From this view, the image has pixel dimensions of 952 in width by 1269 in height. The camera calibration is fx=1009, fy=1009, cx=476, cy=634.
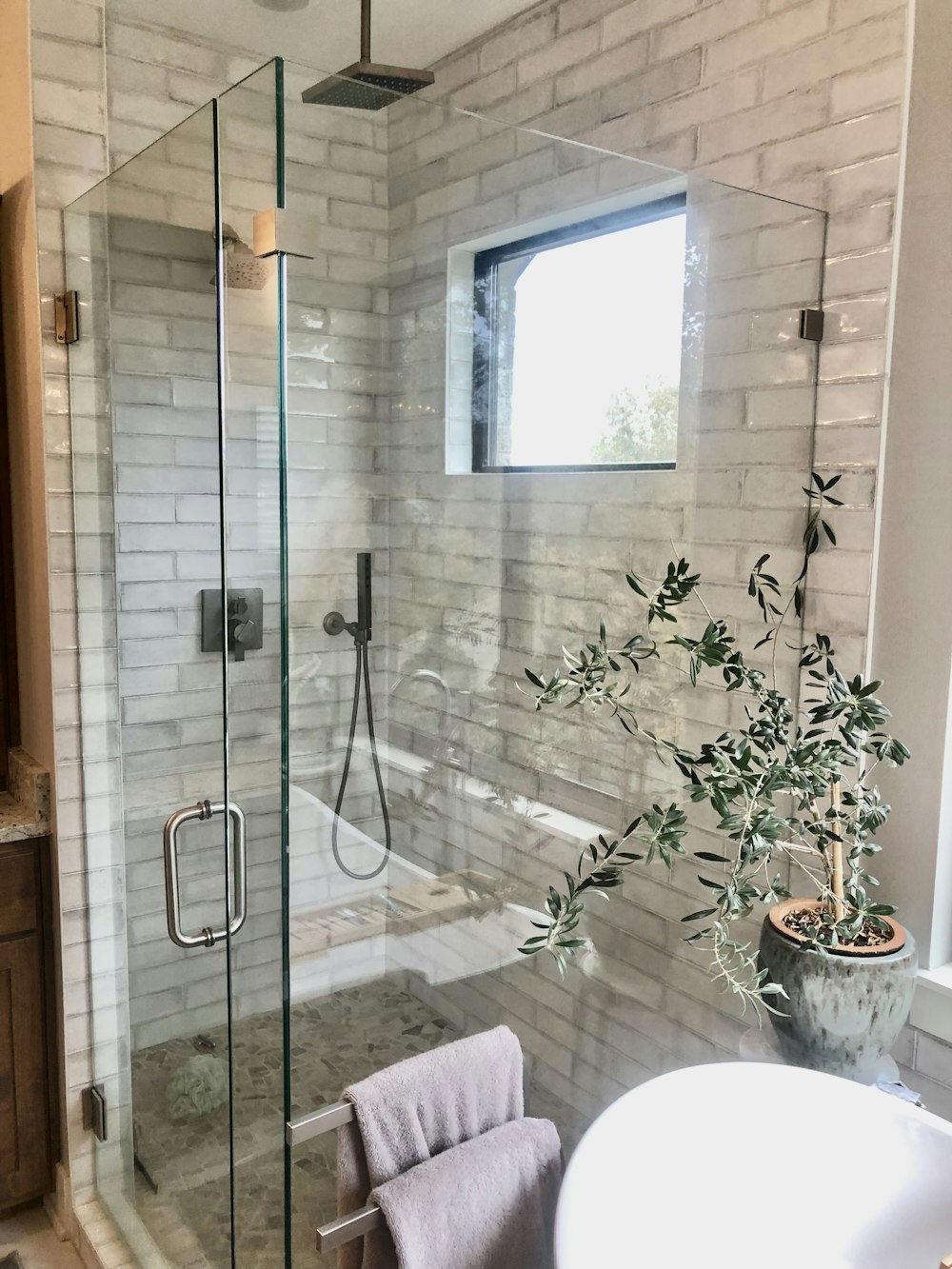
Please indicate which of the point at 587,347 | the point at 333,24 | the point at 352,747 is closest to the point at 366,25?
the point at 333,24

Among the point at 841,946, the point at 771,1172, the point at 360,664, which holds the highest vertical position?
the point at 360,664

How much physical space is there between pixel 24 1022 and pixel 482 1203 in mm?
1328

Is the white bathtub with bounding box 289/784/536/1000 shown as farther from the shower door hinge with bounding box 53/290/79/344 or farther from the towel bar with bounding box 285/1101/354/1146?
the shower door hinge with bounding box 53/290/79/344

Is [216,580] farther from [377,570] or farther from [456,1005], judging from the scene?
[456,1005]

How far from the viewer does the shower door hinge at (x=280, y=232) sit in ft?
4.02

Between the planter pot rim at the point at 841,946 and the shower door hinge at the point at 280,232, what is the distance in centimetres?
117

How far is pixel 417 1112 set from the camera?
1384 mm

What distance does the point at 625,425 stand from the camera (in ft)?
Result: 5.72

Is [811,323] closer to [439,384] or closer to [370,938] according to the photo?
[439,384]

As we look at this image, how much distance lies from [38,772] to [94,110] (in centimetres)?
135

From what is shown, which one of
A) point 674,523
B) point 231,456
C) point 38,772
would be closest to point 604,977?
point 674,523

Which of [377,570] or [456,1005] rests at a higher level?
[377,570]

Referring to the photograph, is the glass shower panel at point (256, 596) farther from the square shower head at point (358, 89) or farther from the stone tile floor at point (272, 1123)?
the square shower head at point (358, 89)

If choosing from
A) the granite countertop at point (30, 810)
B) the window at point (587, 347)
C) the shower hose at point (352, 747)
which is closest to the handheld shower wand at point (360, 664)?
the shower hose at point (352, 747)
